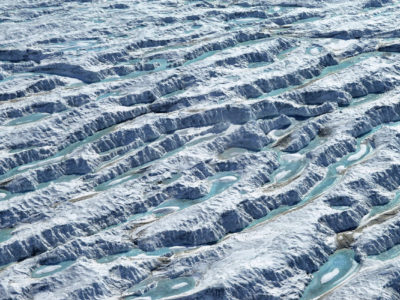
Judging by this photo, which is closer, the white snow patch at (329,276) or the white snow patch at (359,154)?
the white snow patch at (329,276)

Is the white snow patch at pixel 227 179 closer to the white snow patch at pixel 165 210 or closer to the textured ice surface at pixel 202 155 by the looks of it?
the textured ice surface at pixel 202 155

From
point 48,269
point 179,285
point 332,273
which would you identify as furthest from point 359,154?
point 48,269

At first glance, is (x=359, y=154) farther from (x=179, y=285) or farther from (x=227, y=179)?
(x=179, y=285)

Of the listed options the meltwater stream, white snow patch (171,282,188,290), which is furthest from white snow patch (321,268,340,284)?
white snow patch (171,282,188,290)

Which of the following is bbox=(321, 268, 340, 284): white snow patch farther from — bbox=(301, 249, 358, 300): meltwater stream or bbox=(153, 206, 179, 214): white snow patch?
bbox=(153, 206, 179, 214): white snow patch

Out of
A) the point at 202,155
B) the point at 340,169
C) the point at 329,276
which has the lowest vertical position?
the point at 329,276

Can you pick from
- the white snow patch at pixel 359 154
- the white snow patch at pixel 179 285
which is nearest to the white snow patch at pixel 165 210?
the white snow patch at pixel 179 285
